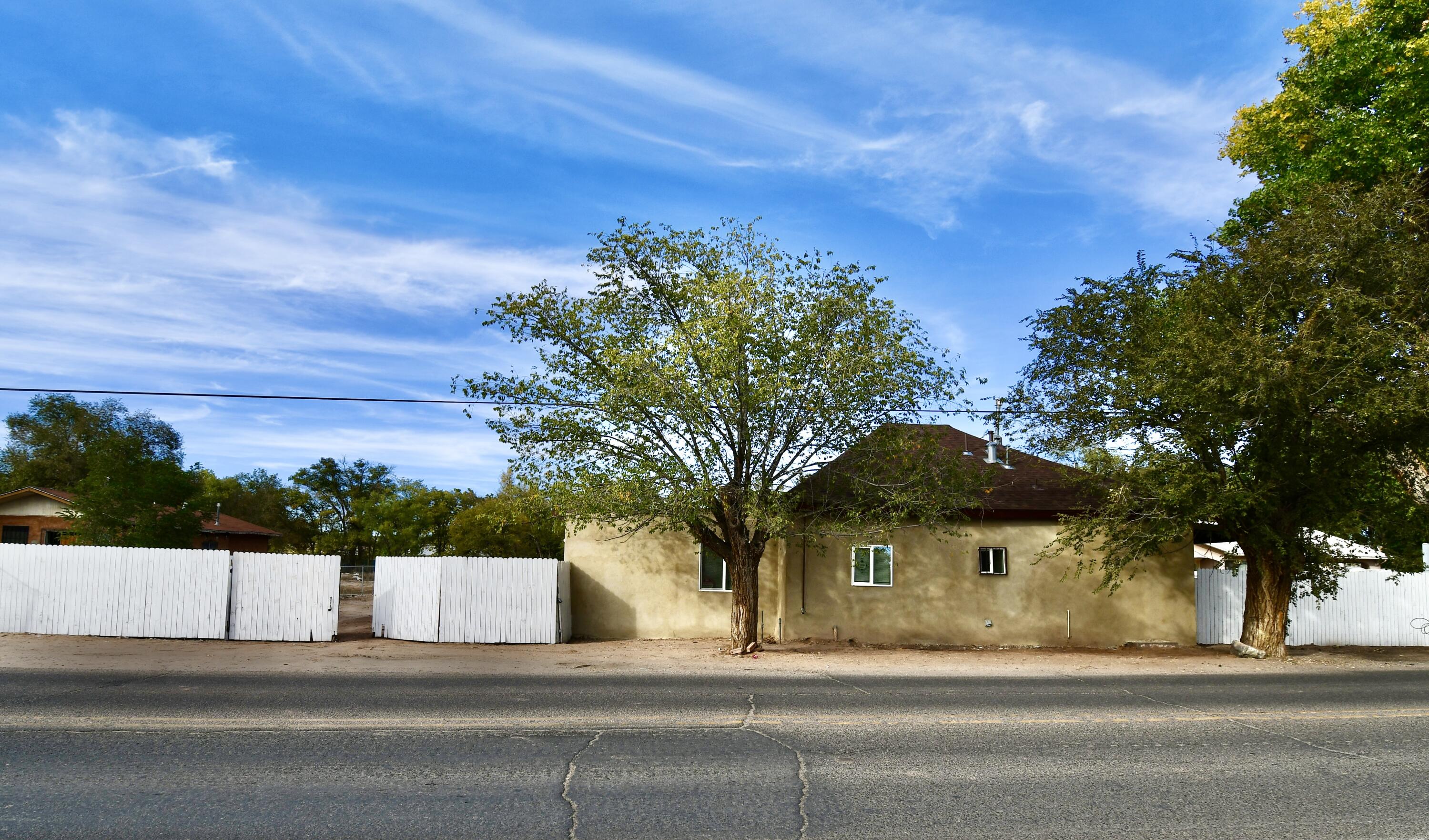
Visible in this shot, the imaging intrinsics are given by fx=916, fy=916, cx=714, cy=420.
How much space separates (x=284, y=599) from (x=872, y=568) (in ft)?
41.7

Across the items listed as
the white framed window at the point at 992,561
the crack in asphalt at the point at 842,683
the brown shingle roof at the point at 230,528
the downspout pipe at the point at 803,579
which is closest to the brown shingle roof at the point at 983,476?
the white framed window at the point at 992,561

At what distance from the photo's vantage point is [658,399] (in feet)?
55.2

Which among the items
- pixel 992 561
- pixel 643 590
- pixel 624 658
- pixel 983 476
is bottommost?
pixel 624 658

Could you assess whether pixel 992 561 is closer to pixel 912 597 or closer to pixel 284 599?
pixel 912 597

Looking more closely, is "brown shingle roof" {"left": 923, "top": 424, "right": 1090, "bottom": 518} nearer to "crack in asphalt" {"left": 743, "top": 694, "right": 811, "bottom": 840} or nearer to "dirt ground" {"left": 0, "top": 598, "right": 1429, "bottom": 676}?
"dirt ground" {"left": 0, "top": 598, "right": 1429, "bottom": 676}

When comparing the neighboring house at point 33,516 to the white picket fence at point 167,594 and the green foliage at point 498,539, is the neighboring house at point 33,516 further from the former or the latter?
the white picket fence at point 167,594

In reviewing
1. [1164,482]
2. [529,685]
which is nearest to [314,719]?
[529,685]

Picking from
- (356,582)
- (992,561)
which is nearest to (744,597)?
(992,561)

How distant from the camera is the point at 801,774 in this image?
7.27m

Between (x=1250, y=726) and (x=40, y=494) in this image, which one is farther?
(x=40, y=494)

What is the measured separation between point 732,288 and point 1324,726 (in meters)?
11.0

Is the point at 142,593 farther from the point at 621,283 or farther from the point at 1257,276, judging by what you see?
the point at 1257,276

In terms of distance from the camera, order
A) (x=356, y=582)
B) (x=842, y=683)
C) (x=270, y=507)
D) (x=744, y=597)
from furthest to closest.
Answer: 1. (x=270, y=507)
2. (x=356, y=582)
3. (x=744, y=597)
4. (x=842, y=683)

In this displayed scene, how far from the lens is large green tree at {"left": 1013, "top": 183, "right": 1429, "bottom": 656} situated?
1617 cm
